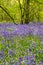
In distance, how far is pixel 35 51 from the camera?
4.26 m

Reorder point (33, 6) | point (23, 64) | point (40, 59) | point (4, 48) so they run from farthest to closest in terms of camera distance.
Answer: point (33, 6) → point (4, 48) → point (40, 59) → point (23, 64)

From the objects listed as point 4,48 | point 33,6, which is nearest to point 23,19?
point 33,6

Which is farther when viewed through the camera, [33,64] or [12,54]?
[12,54]

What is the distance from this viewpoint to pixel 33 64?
10.8ft

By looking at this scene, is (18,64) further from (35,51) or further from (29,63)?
(35,51)

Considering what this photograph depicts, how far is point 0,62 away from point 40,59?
26.2 inches

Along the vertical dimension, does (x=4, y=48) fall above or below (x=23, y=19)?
above

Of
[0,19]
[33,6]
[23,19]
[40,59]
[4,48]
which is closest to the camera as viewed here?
[40,59]

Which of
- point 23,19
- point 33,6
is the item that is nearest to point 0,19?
point 33,6

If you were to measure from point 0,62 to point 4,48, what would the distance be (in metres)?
0.95

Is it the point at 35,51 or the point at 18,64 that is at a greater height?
the point at 18,64

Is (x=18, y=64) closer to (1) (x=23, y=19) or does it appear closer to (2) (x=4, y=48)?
(2) (x=4, y=48)

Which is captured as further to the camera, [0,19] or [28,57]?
[0,19]

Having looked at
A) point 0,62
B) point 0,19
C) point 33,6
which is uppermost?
point 0,62
